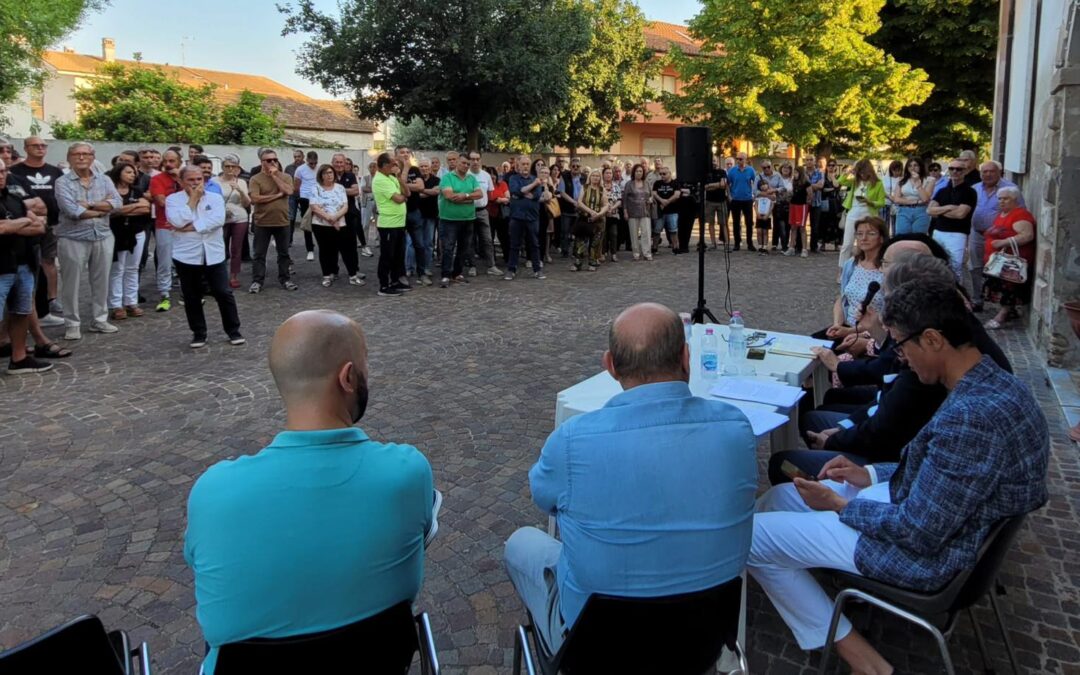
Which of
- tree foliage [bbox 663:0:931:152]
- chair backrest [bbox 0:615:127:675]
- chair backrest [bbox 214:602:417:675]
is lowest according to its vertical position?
chair backrest [bbox 214:602:417:675]

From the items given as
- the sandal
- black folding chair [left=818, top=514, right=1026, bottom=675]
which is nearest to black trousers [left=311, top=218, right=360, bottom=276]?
the sandal

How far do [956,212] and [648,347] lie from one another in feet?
26.8

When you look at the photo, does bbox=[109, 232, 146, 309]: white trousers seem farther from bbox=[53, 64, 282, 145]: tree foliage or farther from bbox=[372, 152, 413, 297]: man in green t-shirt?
bbox=[53, 64, 282, 145]: tree foliage

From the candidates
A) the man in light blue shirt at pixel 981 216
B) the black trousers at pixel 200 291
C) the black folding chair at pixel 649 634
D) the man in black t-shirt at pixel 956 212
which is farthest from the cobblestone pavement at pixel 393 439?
the man in light blue shirt at pixel 981 216

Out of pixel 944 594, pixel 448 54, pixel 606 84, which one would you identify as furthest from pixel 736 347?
pixel 606 84

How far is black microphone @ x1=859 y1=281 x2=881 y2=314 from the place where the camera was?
4426mm

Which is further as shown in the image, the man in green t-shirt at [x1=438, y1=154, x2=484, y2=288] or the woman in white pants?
the man in green t-shirt at [x1=438, y1=154, x2=484, y2=288]

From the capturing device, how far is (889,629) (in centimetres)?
289

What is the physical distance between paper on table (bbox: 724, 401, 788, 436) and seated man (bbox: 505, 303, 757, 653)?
1.06 metres

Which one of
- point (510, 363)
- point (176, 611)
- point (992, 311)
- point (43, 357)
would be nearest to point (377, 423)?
point (510, 363)

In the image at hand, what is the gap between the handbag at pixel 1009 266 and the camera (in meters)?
7.61

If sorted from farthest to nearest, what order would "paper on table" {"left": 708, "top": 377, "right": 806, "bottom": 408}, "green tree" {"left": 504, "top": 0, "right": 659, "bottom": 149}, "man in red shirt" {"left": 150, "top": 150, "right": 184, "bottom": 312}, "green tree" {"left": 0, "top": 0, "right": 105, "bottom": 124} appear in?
"green tree" {"left": 504, "top": 0, "right": 659, "bottom": 149}
"green tree" {"left": 0, "top": 0, "right": 105, "bottom": 124}
"man in red shirt" {"left": 150, "top": 150, "right": 184, "bottom": 312}
"paper on table" {"left": 708, "top": 377, "right": 806, "bottom": 408}

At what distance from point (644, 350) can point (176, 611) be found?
2.39m

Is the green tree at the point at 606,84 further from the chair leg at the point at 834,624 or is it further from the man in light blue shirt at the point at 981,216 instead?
the chair leg at the point at 834,624
